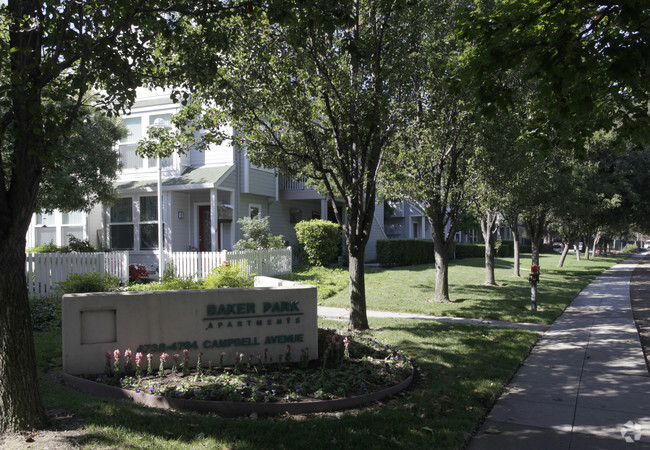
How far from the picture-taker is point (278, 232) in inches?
843

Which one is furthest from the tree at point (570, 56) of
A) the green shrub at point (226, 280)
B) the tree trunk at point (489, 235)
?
the tree trunk at point (489, 235)

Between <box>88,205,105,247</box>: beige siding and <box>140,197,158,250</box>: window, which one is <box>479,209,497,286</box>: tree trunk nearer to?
<box>140,197,158,250</box>: window

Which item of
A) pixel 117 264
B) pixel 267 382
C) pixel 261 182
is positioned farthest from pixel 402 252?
pixel 267 382

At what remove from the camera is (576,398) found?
5.50 metres

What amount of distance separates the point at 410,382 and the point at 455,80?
3.88 m

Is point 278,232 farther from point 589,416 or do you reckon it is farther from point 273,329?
point 589,416

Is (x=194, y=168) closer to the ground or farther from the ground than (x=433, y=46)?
closer to the ground

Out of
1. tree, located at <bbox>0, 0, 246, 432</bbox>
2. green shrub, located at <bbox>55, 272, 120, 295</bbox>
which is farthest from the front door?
tree, located at <bbox>0, 0, 246, 432</bbox>

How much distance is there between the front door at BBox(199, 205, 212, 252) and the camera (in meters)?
18.7

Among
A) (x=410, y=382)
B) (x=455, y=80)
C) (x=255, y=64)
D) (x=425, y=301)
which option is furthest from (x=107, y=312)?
(x=425, y=301)

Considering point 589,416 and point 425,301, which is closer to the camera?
point 589,416

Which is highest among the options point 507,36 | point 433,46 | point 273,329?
point 433,46

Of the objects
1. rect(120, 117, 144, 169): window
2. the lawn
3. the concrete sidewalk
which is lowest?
the concrete sidewalk

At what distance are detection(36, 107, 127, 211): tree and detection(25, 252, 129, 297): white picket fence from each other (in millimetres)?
2919
